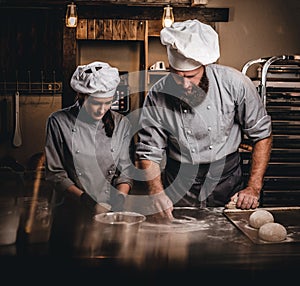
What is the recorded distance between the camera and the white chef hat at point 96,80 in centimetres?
323

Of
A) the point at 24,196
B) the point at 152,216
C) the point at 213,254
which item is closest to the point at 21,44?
the point at 24,196

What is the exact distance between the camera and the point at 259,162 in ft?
9.85

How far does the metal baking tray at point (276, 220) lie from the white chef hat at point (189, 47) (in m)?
0.84

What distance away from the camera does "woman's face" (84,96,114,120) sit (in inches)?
129

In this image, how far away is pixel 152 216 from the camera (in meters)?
2.50

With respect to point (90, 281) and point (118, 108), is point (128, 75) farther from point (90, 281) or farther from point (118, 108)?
point (90, 281)

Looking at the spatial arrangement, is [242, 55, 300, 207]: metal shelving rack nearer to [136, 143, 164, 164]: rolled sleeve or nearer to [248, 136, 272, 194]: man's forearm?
[248, 136, 272, 194]: man's forearm

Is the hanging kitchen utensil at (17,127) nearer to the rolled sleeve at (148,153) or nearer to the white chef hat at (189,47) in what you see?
the rolled sleeve at (148,153)

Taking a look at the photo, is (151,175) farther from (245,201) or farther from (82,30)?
(82,30)

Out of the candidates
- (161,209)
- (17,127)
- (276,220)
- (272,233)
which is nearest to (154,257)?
(272,233)

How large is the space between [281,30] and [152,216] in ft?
17.1

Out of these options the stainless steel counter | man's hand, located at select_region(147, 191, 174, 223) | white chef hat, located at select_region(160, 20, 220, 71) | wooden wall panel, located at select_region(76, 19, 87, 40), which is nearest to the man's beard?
white chef hat, located at select_region(160, 20, 220, 71)

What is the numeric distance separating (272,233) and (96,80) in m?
1.59

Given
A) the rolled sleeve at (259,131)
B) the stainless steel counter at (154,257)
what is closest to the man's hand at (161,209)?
the stainless steel counter at (154,257)
